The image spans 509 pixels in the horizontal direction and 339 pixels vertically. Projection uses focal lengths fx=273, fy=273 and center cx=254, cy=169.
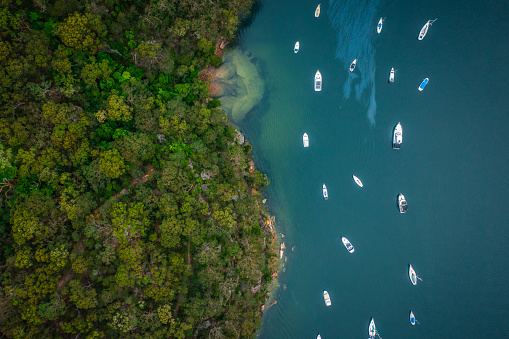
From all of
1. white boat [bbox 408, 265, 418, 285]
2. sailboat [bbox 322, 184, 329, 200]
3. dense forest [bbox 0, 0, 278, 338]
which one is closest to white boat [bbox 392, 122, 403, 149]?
sailboat [bbox 322, 184, 329, 200]

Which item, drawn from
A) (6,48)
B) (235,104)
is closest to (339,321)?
(235,104)

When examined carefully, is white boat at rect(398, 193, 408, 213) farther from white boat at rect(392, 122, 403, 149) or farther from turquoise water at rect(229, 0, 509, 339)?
white boat at rect(392, 122, 403, 149)

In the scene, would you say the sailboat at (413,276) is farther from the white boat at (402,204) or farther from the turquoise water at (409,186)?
the white boat at (402,204)

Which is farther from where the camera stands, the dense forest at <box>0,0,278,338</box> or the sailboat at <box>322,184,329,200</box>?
the sailboat at <box>322,184,329,200</box>

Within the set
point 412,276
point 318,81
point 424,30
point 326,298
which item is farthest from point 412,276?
point 424,30

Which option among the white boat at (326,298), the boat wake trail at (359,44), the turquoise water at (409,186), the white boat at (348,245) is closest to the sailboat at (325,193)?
the turquoise water at (409,186)

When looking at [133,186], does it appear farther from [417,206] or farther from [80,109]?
[417,206]

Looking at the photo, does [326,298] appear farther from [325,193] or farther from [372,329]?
[325,193]
